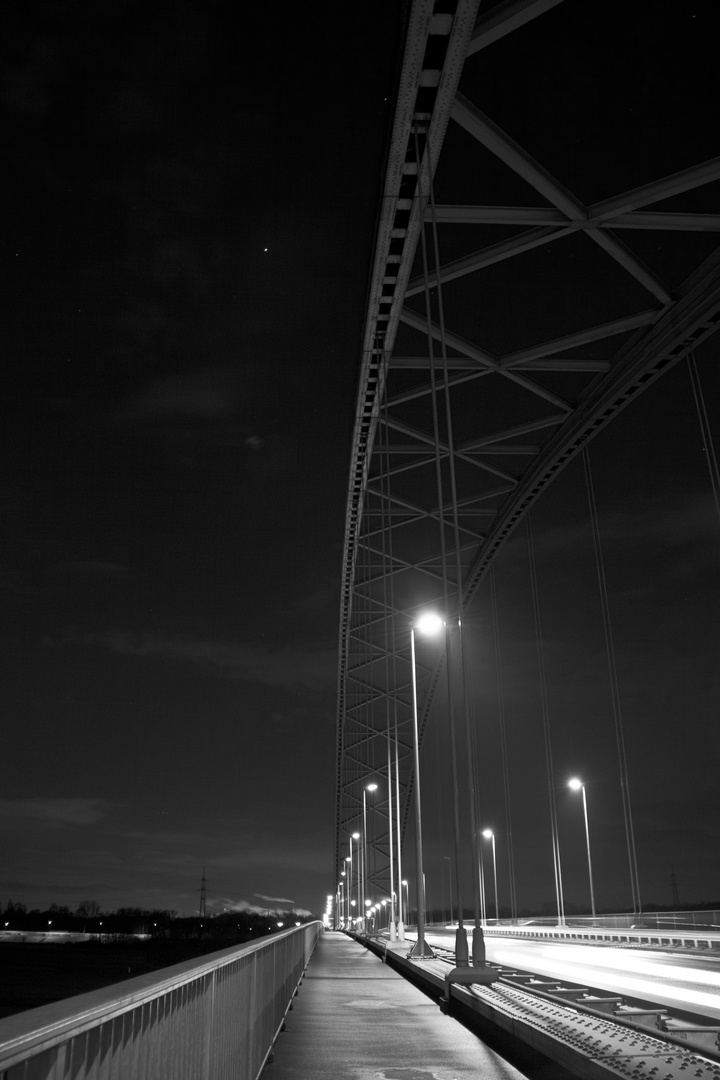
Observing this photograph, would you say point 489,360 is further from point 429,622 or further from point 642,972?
point 642,972

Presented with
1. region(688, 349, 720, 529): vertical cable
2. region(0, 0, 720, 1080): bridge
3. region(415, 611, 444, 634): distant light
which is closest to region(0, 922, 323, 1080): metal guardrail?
region(0, 0, 720, 1080): bridge

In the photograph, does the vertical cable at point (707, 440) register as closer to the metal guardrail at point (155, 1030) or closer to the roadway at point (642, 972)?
the roadway at point (642, 972)

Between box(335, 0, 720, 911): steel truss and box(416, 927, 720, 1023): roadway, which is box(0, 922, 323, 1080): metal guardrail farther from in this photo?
box(335, 0, 720, 911): steel truss

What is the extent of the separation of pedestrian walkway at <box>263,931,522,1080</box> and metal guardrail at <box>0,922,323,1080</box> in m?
0.69

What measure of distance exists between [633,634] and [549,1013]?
247 feet

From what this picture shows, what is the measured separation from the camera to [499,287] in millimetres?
25141

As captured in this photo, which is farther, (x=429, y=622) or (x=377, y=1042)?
(x=429, y=622)

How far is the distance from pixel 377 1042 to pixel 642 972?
11.0 metres

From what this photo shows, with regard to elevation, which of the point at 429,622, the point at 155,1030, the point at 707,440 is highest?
the point at 707,440

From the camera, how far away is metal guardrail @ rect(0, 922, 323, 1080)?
7.29 feet

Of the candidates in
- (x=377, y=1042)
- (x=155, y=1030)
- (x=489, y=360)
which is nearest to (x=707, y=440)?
(x=489, y=360)

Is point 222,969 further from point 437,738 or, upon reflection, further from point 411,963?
point 437,738

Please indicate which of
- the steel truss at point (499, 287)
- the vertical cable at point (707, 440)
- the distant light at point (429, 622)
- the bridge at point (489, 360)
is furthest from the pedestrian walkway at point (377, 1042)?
the vertical cable at point (707, 440)

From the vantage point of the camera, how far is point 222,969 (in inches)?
217
